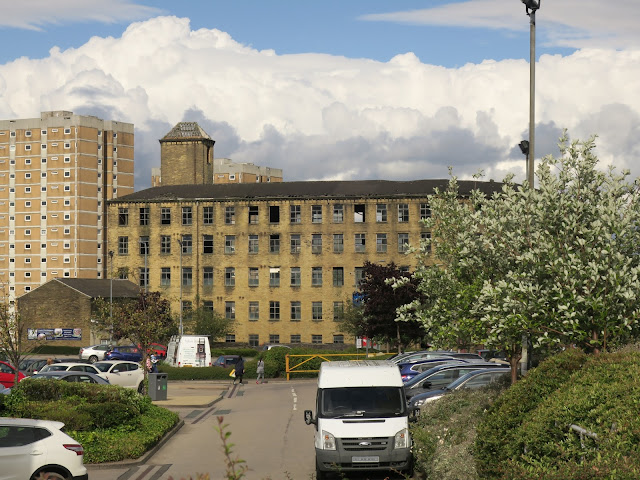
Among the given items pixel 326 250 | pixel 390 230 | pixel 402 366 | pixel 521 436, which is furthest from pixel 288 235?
pixel 521 436

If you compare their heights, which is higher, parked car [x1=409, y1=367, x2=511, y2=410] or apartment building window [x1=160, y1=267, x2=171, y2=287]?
apartment building window [x1=160, y1=267, x2=171, y2=287]

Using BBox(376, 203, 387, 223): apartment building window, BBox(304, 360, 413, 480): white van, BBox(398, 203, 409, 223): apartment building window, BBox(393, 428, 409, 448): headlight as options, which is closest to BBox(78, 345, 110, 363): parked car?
BBox(376, 203, 387, 223): apartment building window

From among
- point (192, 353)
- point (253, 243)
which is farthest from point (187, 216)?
point (192, 353)

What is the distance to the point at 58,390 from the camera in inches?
977

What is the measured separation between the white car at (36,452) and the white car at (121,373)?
25.3 metres

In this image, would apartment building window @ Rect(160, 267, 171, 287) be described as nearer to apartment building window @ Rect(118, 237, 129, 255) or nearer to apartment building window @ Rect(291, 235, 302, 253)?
apartment building window @ Rect(118, 237, 129, 255)

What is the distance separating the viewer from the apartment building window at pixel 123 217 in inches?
3735

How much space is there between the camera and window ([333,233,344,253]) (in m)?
90.6

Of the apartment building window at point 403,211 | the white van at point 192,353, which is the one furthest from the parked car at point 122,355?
the apartment building window at point 403,211

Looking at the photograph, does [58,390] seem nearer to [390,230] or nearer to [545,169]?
[545,169]

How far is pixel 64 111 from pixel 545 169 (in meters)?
152

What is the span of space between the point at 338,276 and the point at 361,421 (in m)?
72.4

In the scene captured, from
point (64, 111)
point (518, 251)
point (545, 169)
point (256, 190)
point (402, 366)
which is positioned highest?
point (64, 111)

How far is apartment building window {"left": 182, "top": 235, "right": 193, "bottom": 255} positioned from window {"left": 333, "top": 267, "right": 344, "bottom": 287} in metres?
14.8
